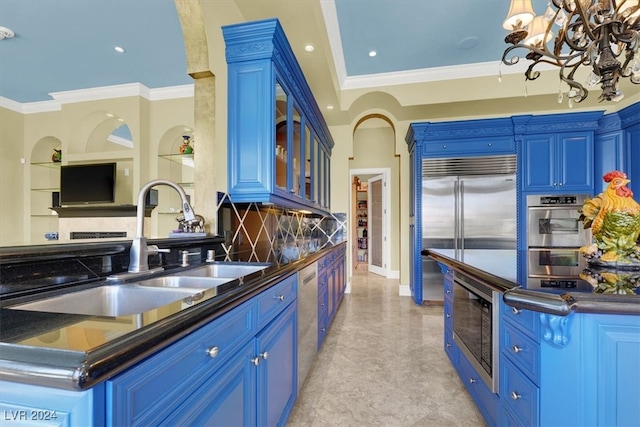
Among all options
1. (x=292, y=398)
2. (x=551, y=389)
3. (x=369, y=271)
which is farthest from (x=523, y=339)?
(x=369, y=271)

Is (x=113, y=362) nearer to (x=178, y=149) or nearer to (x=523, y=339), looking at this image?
(x=523, y=339)

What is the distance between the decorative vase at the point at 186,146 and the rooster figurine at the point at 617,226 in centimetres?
407

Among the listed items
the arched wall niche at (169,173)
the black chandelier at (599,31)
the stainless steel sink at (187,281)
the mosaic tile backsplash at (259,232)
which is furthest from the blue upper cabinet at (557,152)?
the arched wall niche at (169,173)

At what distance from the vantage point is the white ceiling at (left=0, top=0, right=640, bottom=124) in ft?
8.50

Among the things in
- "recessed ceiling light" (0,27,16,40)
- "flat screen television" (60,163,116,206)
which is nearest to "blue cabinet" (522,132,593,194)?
"flat screen television" (60,163,116,206)

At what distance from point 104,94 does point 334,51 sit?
3.34 meters

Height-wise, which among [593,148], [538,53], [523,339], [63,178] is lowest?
[523,339]

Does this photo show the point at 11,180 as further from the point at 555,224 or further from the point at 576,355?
the point at 555,224

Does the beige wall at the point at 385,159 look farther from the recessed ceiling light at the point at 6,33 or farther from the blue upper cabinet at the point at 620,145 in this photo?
the recessed ceiling light at the point at 6,33

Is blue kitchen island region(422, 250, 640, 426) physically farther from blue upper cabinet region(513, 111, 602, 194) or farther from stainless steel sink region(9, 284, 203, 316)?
blue upper cabinet region(513, 111, 602, 194)

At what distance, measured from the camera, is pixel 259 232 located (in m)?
2.52

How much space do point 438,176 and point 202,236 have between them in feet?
10.9

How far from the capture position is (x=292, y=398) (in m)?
1.61

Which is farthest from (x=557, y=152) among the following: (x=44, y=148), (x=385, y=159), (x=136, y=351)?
(x=44, y=148)
